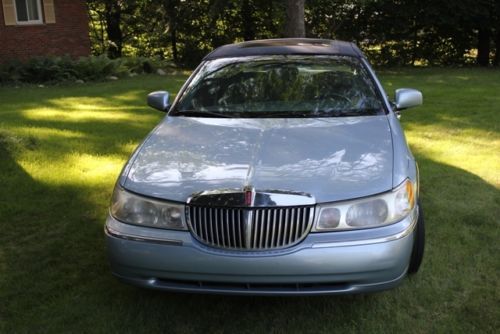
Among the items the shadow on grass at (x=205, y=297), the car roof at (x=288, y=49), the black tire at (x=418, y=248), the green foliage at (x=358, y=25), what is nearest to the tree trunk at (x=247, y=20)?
the green foliage at (x=358, y=25)

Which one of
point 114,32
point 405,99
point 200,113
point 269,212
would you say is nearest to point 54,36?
point 114,32

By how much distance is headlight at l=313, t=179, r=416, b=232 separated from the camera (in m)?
2.89

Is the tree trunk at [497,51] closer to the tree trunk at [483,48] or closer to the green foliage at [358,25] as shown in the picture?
the green foliage at [358,25]

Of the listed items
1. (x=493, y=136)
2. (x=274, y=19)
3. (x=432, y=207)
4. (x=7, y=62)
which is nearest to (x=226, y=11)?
(x=274, y=19)

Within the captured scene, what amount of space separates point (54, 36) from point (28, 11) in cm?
100

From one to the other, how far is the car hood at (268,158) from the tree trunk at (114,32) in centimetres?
2054

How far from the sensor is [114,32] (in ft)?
79.8

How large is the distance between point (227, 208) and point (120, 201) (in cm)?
69

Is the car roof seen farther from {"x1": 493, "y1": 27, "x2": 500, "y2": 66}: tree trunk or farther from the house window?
{"x1": 493, "y1": 27, "x2": 500, "y2": 66}: tree trunk

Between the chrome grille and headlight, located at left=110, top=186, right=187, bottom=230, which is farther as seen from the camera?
headlight, located at left=110, top=186, right=187, bottom=230

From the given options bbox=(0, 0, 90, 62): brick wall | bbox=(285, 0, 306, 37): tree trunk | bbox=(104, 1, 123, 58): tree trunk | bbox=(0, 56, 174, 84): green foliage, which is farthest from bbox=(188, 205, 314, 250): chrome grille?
bbox=(104, 1, 123, 58): tree trunk

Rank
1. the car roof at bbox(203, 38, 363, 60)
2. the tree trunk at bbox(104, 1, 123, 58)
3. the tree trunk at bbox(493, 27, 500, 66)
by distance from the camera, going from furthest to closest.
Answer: the tree trunk at bbox(104, 1, 123, 58) → the tree trunk at bbox(493, 27, 500, 66) → the car roof at bbox(203, 38, 363, 60)

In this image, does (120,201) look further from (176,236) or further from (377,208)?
(377,208)

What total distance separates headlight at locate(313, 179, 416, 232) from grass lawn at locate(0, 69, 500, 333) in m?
0.65
